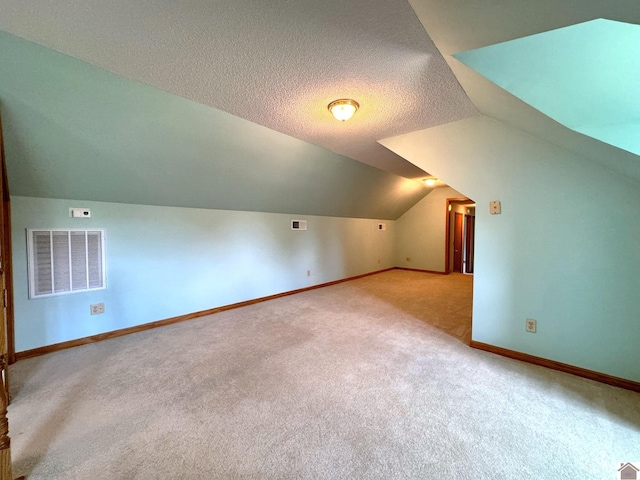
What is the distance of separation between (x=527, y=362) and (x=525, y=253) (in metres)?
0.98

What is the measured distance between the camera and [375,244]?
21.7ft

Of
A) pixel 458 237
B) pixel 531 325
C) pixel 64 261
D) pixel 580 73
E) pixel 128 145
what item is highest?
pixel 580 73

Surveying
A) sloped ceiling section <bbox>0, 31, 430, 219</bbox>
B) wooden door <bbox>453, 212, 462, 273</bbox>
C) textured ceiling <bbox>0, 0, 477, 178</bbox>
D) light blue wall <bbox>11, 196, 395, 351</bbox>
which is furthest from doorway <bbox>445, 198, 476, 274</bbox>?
textured ceiling <bbox>0, 0, 477, 178</bbox>

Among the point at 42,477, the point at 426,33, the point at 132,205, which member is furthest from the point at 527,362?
the point at 132,205

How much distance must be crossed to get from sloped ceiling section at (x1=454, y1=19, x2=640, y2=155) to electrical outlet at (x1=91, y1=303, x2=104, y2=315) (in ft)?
A: 12.6

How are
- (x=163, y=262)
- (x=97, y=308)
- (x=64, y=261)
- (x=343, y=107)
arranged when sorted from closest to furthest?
(x=343, y=107) → (x=64, y=261) → (x=97, y=308) → (x=163, y=262)

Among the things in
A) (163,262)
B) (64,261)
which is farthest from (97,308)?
(163,262)

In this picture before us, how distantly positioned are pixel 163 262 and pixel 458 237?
7.01 metres

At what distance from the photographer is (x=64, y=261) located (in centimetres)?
247

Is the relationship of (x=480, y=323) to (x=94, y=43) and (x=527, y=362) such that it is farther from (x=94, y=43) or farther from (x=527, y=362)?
(x=94, y=43)

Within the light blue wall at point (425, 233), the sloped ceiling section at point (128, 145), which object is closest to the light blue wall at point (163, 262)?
the sloped ceiling section at point (128, 145)

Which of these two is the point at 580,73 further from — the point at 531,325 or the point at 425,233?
the point at 425,233

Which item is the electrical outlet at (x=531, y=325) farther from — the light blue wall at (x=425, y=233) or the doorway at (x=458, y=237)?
the light blue wall at (x=425, y=233)

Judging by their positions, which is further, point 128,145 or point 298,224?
point 298,224
